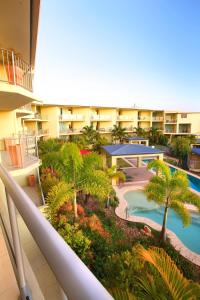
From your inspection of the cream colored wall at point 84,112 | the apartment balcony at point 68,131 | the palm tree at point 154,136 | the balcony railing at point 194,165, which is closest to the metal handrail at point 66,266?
the balcony railing at point 194,165

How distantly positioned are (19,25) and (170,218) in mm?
13279

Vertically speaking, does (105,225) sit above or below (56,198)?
below

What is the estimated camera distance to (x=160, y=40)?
104 feet

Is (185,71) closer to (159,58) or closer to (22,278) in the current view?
(159,58)

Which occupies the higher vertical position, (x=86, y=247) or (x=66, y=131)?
(x=66, y=131)

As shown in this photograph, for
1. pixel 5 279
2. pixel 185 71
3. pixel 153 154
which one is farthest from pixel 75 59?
Result: pixel 5 279

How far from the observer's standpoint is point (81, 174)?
361 inches

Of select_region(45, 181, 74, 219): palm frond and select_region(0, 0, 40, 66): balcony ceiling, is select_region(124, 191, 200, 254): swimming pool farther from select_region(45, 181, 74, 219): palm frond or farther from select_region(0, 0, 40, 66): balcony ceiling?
select_region(0, 0, 40, 66): balcony ceiling

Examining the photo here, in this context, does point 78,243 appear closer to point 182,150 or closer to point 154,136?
point 182,150

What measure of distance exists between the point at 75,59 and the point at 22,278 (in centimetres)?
4223

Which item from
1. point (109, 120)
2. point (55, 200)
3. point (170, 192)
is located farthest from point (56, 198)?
point (109, 120)

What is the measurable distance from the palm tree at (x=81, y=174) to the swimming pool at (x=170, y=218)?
196 inches

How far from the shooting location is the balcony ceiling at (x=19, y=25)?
453 cm

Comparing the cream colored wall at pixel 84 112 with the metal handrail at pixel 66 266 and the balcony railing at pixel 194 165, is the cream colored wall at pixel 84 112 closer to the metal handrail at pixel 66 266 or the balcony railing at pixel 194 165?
the balcony railing at pixel 194 165
